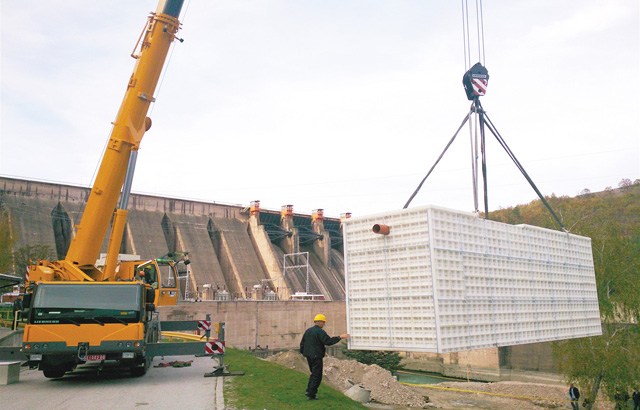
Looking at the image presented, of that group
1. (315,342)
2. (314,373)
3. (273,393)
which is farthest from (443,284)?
(273,393)

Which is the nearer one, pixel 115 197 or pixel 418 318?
pixel 418 318

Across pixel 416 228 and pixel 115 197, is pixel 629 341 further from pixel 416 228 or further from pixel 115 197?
pixel 115 197

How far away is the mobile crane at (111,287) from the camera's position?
995cm

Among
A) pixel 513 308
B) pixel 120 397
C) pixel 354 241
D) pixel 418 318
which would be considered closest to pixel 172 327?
pixel 120 397

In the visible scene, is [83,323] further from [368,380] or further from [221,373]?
[368,380]

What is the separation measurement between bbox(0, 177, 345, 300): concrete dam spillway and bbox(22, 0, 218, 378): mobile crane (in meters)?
30.0

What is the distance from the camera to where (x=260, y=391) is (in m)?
9.58

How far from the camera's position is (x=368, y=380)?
21.2m

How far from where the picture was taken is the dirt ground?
19266mm

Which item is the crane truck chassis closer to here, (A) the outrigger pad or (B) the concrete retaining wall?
(A) the outrigger pad

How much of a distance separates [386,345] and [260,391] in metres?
2.82

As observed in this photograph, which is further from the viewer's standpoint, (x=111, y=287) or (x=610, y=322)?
(x=610, y=322)

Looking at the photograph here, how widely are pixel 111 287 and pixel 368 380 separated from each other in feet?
46.8

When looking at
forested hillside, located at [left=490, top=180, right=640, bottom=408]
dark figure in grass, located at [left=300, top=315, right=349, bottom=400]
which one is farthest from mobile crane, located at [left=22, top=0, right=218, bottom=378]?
forested hillside, located at [left=490, top=180, right=640, bottom=408]
